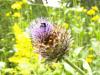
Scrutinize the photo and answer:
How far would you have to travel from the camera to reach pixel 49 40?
1.43m

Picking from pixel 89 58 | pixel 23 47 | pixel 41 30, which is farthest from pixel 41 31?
pixel 89 58

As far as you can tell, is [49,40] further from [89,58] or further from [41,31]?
[89,58]

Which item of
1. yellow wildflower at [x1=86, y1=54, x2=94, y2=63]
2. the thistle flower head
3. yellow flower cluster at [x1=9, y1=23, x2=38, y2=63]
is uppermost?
the thistle flower head

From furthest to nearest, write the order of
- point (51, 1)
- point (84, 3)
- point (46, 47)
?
point (84, 3)
point (51, 1)
point (46, 47)

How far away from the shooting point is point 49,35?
1441 millimetres

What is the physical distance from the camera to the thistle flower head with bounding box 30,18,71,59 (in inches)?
56.6

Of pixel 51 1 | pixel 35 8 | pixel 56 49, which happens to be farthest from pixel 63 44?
pixel 35 8

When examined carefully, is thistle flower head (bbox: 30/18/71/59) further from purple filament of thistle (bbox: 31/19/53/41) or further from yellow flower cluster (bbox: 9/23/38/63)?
yellow flower cluster (bbox: 9/23/38/63)

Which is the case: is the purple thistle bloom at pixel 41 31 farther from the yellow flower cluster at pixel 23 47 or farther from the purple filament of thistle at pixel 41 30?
the yellow flower cluster at pixel 23 47

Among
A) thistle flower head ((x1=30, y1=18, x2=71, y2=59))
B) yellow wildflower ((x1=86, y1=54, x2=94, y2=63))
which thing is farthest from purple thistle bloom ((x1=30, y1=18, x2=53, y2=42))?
yellow wildflower ((x1=86, y1=54, x2=94, y2=63))

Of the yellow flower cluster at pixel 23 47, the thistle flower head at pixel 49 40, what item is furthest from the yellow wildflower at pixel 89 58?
the thistle flower head at pixel 49 40

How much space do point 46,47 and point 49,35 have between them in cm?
5

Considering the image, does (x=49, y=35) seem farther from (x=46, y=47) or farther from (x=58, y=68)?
(x=58, y=68)

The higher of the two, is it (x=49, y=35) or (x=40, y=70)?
(x=49, y=35)
